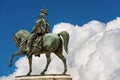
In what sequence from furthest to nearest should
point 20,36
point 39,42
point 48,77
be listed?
1. point 20,36
2. point 39,42
3. point 48,77

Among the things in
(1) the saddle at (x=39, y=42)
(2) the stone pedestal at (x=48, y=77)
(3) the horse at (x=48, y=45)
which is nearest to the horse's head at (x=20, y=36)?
(3) the horse at (x=48, y=45)

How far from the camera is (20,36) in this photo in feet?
137

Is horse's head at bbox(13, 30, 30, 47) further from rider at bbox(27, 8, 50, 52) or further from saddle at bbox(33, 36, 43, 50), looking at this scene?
saddle at bbox(33, 36, 43, 50)

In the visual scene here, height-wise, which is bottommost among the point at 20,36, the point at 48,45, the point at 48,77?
the point at 48,77

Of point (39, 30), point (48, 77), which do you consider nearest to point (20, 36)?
point (39, 30)

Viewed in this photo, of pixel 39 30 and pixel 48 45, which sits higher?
pixel 39 30

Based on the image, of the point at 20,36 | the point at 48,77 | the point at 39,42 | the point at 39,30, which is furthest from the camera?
the point at 20,36

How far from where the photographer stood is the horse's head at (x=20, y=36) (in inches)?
1637

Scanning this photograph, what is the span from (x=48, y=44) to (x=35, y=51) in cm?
112

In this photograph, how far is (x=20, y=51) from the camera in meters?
41.3

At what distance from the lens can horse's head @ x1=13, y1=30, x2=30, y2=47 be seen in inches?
1637

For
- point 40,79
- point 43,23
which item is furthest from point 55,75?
point 43,23

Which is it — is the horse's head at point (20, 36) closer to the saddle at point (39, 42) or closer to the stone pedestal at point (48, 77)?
the saddle at point (39, 42)

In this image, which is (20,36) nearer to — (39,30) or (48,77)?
(39,30)
